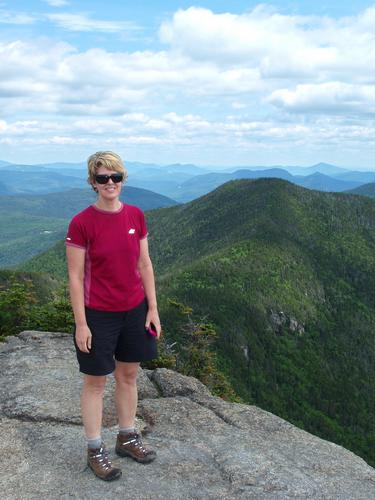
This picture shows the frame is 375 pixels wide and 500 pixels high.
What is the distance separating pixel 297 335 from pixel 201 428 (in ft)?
511

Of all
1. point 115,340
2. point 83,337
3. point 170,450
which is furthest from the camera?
point 170,450

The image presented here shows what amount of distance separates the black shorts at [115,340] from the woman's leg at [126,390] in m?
0.22

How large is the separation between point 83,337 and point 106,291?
76 centimetres

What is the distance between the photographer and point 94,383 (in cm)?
754

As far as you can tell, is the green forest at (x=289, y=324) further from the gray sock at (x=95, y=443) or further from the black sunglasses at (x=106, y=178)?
the black sunglasses at (x=106, y=178)

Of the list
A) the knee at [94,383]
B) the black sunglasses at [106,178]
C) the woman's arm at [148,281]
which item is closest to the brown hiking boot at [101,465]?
the knee at [94,383]

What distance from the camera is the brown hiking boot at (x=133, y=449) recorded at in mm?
8047

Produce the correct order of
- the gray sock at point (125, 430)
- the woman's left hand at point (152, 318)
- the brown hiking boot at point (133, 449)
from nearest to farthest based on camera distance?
1. the woman's left hand at point (152, 318)
2. the brown hiking boot at point (133, 449)
3. the gray sock at point (125, 430)

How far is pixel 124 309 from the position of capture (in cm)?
741

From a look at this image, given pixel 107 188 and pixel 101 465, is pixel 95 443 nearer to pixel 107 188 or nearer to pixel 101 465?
pixel 101 465

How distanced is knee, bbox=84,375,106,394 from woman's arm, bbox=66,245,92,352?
2.08 feet

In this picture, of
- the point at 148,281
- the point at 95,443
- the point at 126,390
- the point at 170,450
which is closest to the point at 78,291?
Result: the point at 148,281

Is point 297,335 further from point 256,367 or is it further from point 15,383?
point 15,383

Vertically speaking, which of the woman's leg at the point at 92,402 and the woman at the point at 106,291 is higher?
the woman at the point at 106,291
